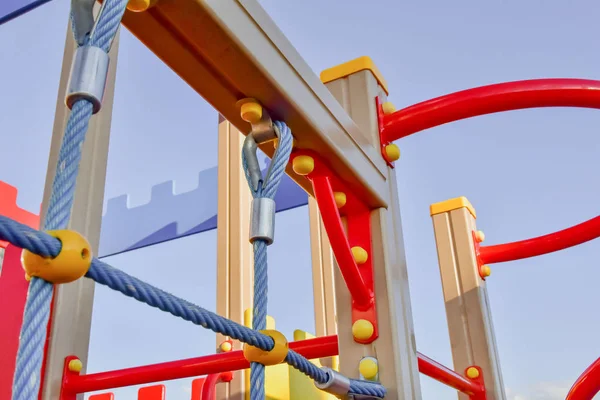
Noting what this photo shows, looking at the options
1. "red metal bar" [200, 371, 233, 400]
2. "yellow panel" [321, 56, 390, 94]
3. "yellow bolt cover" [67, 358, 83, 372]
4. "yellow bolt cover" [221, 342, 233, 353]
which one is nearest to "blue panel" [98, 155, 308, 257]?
"yellow bolt cover" [221, 342, 233, 353]

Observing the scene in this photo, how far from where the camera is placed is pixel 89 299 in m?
1.11

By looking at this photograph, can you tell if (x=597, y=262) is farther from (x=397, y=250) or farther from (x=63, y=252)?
(x=63, y=252)

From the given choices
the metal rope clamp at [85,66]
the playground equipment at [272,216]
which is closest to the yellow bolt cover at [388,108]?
the playground equipment at [272,216]

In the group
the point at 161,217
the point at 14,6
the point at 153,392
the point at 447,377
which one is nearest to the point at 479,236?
the point at 447,377

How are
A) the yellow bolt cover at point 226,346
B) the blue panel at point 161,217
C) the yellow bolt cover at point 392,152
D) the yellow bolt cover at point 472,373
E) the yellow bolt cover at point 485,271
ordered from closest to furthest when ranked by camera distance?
1. the yellow bolt cover at point 392,152
2. the yellow bolt cover at point 472,373
3. the yellow bolt cover at point 485,271
4. the yellow bolt cover at point 226,346
5. the blue panel at point 161,217

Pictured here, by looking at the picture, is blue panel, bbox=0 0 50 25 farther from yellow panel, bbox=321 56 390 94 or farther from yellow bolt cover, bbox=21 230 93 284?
yellow bolt cover, bbox=21 230 93 284

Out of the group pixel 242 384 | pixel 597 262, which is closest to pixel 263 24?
pixel 242 384

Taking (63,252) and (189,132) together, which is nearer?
(63,252)

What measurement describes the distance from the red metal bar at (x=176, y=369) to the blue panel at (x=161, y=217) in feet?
6.63

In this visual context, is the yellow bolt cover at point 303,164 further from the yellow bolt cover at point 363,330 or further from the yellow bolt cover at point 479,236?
the yellow bolt cover at point 479,236

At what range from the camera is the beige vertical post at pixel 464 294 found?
1125 millimetres

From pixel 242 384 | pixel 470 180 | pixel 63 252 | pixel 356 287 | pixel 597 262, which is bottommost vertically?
pixel 63 252

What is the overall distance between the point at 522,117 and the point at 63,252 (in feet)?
8.11

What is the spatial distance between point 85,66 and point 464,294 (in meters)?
1.00
